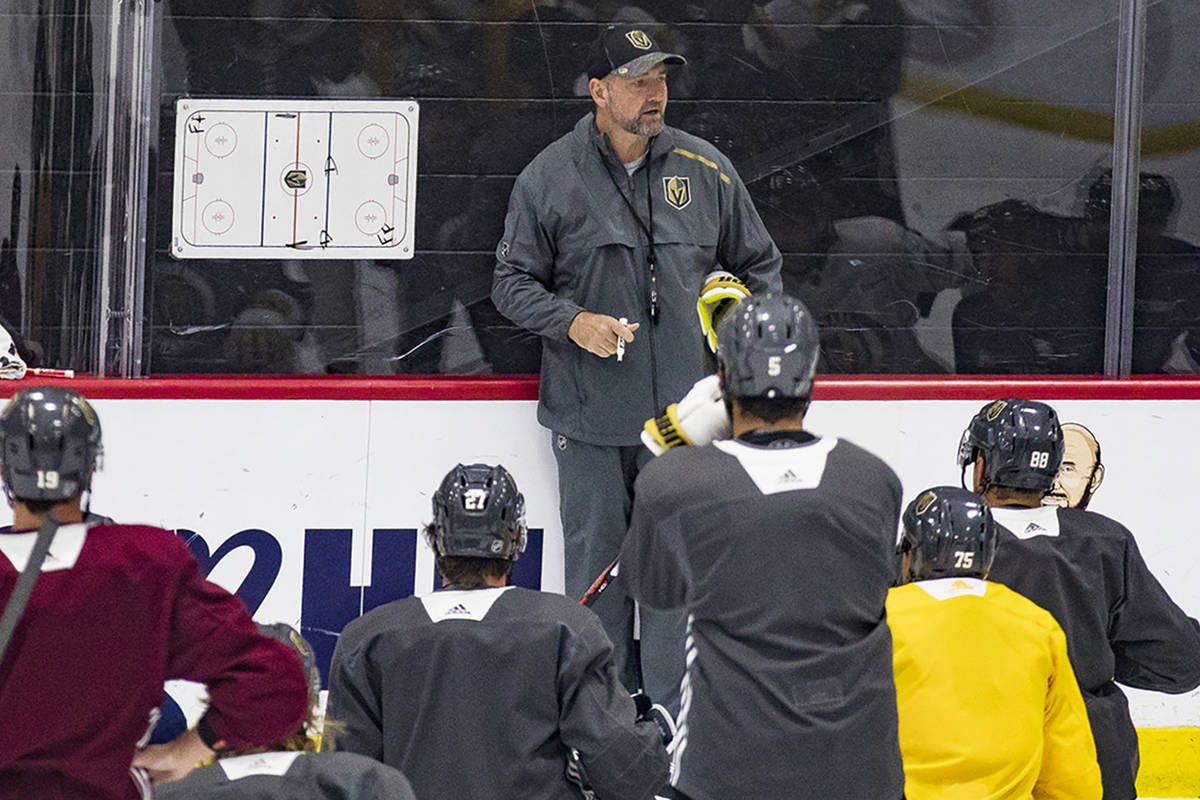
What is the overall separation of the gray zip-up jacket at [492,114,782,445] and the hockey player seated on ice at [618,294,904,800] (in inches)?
74.3

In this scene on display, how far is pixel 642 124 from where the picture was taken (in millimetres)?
4527

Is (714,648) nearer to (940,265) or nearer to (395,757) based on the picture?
(395,757)

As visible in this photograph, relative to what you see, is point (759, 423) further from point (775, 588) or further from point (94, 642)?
point (94, 642)

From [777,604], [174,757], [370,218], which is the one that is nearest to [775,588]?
[777,604]

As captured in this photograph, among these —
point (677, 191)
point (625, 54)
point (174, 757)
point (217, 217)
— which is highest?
point (625, 54)

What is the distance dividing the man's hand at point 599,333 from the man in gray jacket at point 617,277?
1.2 inches

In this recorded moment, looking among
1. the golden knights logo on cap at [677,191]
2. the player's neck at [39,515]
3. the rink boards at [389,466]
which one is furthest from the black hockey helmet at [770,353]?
the rink boards at [389,466]

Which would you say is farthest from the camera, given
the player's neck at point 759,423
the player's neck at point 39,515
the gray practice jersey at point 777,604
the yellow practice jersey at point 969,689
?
the yellow practice jersey at point 969,689

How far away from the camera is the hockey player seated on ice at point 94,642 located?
2279 mm

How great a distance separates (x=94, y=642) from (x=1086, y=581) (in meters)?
1.91

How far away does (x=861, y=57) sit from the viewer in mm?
4902

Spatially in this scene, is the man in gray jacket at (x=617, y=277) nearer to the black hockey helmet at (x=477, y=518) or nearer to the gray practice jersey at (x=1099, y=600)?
the gray practice jersey at (x=1099, y=600)

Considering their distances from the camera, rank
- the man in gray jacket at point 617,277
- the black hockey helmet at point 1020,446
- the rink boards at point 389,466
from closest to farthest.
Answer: the black hockey helmet at point 1020,446, the man in gray jacket at point 617,277, the rink boards at point 389,466

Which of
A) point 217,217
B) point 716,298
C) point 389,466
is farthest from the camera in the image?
A: point 217,217
